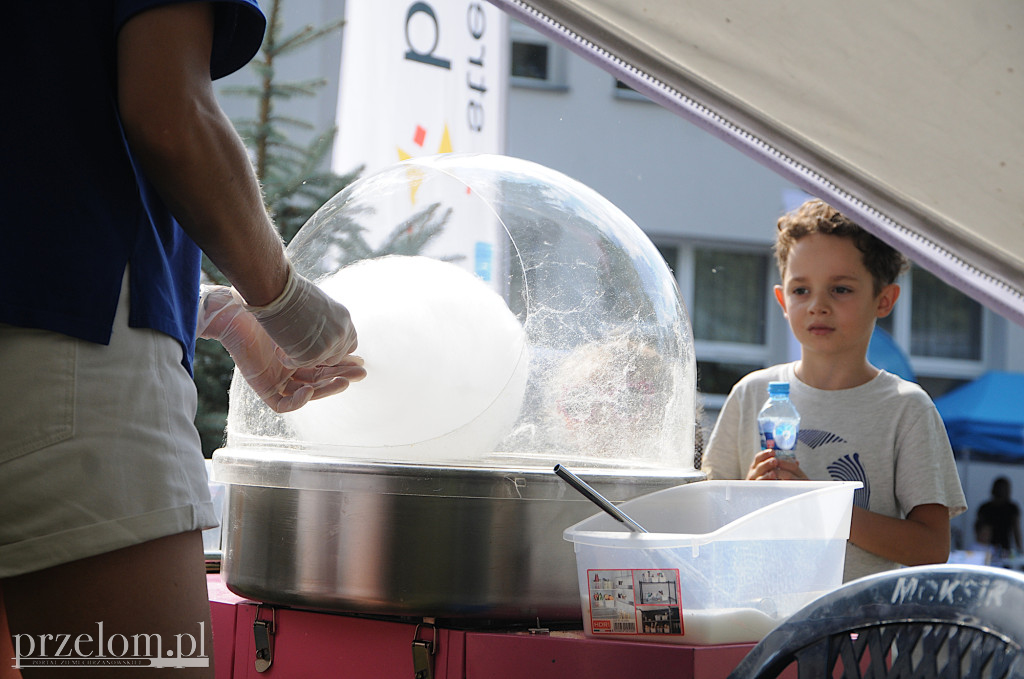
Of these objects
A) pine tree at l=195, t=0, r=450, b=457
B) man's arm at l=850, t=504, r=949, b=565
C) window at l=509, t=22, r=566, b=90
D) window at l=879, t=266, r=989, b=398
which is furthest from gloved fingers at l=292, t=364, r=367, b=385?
window at l=879, t=266, r=989, b=398

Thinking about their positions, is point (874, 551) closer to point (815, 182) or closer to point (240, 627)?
point (815, 182)

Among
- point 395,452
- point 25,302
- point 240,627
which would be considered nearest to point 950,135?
point 395,452

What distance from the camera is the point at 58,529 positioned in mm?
753

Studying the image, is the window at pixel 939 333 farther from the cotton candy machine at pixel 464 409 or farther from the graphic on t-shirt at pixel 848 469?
the cotton candy machine at pixel 464 409

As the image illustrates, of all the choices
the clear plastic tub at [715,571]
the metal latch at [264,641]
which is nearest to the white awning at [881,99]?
the clear plastic tub at [715,571]

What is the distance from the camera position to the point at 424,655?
1080 mm

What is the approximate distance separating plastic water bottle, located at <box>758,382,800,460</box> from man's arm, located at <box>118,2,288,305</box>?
36.7 inches

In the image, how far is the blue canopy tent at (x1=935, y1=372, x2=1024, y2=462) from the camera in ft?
20.2

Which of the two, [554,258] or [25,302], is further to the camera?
[554,258]

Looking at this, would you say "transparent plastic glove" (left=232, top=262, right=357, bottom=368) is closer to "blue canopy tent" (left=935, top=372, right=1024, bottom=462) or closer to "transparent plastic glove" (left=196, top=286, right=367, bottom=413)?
"transparent plastic glove" (left=196, top=286, right=367, bottom=413)

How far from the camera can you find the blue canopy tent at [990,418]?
6.17m

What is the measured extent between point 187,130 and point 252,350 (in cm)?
49

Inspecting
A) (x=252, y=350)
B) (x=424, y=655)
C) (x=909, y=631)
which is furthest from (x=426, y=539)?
(x=909, y=631)

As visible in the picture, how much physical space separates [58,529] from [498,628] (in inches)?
21.5
